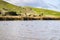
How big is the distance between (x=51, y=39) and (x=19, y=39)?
3379 millimetres

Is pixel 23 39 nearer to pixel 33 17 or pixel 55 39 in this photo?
pixel 55 39

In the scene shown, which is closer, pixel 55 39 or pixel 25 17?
pixel 55 39

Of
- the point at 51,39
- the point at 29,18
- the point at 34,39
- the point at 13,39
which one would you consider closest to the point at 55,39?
the point at 51,39

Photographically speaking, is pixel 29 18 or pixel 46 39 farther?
pixel 29 18

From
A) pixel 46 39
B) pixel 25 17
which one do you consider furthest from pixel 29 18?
pixel 46 39

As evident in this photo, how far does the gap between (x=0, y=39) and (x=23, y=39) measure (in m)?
2.39

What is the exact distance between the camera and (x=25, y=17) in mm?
120250

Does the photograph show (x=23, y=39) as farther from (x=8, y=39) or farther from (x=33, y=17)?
(x=33, y=17)

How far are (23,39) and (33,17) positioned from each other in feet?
316

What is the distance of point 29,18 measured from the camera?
392 ft

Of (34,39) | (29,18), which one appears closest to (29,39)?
(34,39)

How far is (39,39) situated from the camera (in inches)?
1152

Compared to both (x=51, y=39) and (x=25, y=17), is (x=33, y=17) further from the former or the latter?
(x=51, y=39)

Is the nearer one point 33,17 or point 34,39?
point 34,39
